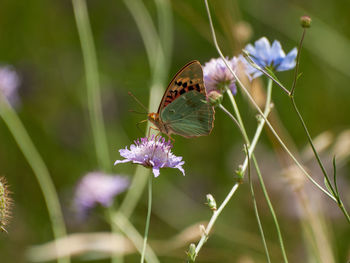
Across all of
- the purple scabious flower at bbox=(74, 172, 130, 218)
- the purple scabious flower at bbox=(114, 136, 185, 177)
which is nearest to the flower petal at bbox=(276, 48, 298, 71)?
the purple scabious flower at bbox=(114, 136, 185, 177)

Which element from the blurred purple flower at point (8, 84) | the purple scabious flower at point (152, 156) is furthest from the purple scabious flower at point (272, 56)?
the blurred purple flower at point (8, 84)

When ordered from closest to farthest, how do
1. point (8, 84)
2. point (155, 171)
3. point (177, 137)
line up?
point (155, 171) → point (8, 84) → point (177, 137)

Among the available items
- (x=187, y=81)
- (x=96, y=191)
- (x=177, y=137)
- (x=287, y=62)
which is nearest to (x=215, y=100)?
(x=187, y=81)

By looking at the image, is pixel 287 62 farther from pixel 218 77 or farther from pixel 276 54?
pixel 218 77

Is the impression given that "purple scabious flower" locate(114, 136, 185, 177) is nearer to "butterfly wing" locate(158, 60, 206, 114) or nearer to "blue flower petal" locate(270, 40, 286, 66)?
"butterfly wing" locate(158, 60, 206, 114)

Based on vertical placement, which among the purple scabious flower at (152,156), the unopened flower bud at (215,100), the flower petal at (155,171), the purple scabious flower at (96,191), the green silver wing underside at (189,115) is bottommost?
the flower petal at (155,171)

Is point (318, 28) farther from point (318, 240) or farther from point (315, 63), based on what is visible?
point (318, 240)

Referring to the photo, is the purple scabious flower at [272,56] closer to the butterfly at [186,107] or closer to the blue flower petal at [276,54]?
the blue flower petal at [276,54]
